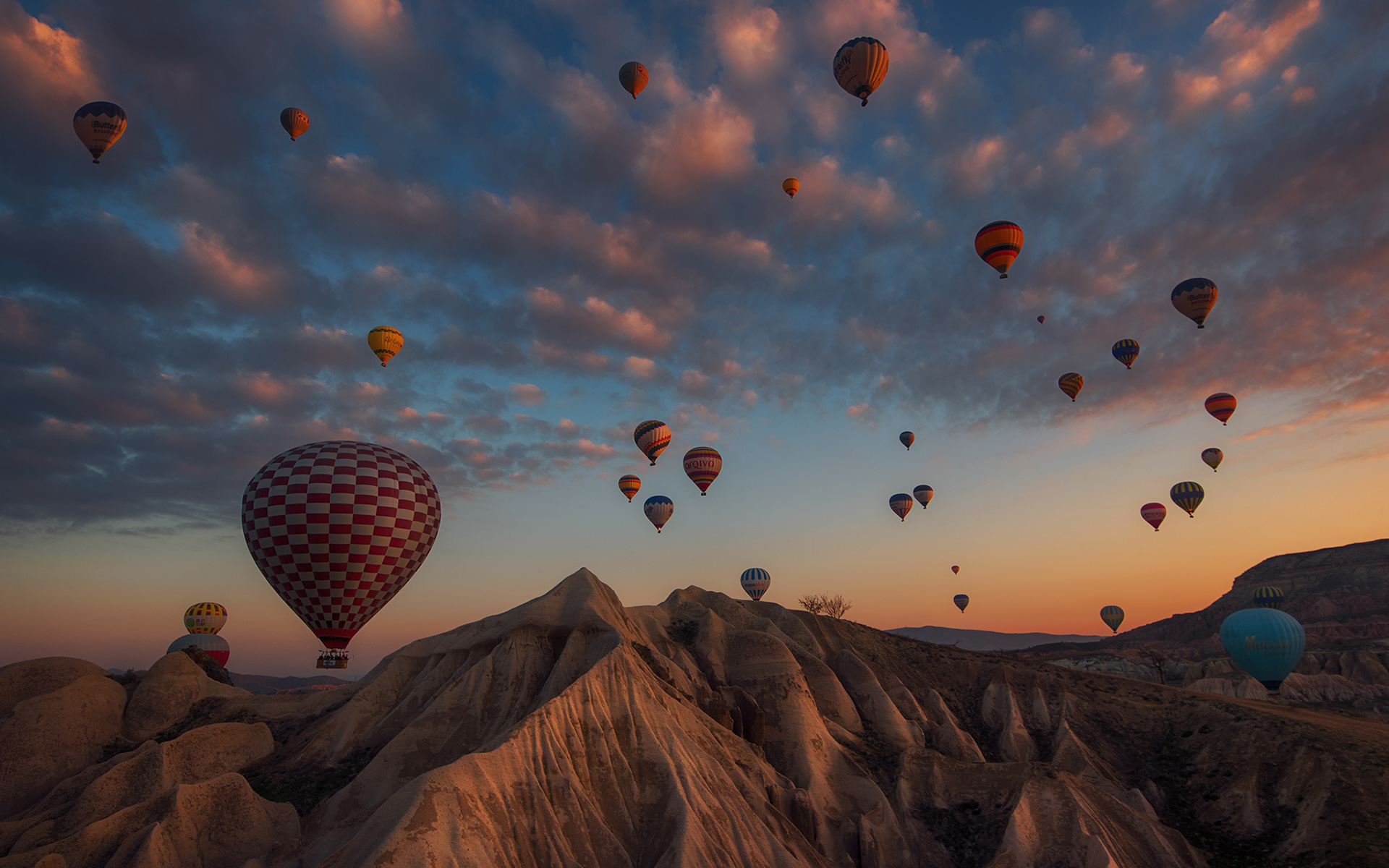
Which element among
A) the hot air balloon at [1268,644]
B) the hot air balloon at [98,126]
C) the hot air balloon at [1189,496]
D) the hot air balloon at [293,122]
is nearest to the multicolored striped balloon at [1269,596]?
the hot air balloon at [1189,496]

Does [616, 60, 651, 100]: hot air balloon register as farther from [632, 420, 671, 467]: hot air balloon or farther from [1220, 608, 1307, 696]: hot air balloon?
[1220, 608, 1307, 696]: hot air balloon

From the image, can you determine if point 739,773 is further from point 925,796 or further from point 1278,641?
point 1278,641

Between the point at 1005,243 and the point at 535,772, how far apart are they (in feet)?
159

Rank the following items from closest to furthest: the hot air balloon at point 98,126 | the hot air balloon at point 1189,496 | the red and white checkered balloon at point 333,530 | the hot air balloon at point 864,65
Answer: the red and white checkered balloon at point 333,530, the hot air balloon at point 98,126, the hot air balloon at point 864,65, the hot air balloon at point 1189,496

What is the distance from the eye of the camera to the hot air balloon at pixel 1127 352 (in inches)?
2680

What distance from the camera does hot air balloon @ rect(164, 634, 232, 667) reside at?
88.3 m

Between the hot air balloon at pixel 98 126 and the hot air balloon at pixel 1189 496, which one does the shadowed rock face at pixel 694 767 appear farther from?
the hot air balloon at pixel 98 126

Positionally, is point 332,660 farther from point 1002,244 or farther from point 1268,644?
point 1268,644

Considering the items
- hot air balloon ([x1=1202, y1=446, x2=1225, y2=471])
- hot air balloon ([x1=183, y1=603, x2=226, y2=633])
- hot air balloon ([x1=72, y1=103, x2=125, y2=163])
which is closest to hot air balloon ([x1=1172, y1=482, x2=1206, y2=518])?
hot air balloon ([x1=1202, y1=446, x2=1225, y2=471])

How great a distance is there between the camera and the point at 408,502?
44375 millimetres

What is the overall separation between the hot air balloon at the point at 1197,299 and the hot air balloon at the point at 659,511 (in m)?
48.3

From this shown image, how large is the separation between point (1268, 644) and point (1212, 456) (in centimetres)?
2961

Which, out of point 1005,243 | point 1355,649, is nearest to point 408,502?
→ point 1005,243

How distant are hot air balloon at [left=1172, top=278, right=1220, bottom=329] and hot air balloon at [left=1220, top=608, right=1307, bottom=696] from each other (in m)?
25.9
